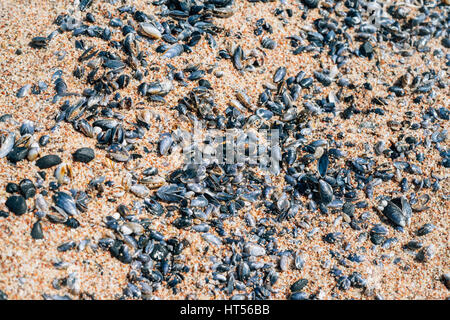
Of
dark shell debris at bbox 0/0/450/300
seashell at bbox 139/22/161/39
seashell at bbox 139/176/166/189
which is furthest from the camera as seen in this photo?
seashell at bbox 139/22/161/39

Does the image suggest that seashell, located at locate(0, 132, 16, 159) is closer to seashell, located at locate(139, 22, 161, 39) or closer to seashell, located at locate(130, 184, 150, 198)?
seashell, located at locate(130, 184, 150, 198)

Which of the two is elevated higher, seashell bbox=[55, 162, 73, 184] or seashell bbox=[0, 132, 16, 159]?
seashell bbox=[0, 132, 16, 159]

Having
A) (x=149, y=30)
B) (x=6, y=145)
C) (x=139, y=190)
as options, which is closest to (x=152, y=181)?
(x=139, y=190)

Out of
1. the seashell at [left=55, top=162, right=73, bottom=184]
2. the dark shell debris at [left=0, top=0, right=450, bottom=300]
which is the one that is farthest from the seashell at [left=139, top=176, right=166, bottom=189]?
the seashell at [left=55, top=162, right=73, bottom=184]

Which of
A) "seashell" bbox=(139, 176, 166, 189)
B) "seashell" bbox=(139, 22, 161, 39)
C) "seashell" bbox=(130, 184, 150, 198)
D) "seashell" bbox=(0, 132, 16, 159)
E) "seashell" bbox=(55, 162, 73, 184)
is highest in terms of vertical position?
"seashell" bbox=(139, 22, 161, 39)

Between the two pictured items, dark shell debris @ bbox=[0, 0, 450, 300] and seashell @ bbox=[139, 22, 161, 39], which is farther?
seashell @ bbox=[139, 22, 161, 39]
